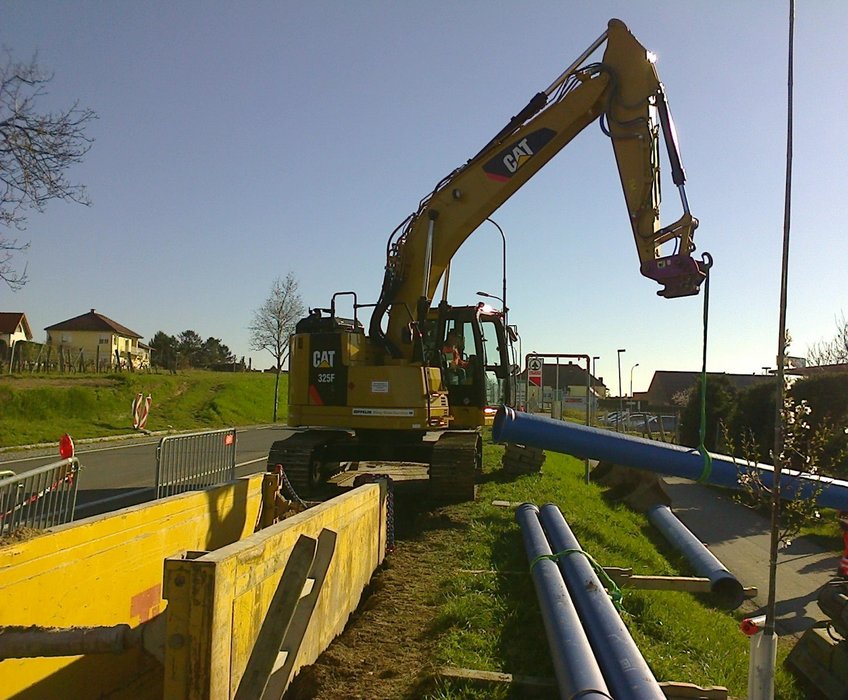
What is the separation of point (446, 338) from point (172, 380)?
94.3ft

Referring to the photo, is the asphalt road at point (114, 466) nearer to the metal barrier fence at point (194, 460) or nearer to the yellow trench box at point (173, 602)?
the metal barrier fence at point (194, 460)

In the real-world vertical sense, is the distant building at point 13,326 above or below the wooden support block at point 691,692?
above

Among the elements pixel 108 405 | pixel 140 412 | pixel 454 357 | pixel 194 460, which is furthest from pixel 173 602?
pixel 108 405

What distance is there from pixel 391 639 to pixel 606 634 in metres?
1.52

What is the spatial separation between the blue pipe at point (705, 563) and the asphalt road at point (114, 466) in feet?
25.0

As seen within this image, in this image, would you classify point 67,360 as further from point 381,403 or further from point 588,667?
point 588,667

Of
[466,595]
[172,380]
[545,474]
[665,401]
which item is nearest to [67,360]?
→ [172,380]

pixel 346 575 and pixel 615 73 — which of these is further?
pixel 615 73

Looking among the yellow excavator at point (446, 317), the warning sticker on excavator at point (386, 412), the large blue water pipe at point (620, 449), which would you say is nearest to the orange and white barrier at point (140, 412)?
the yellow excavator at point (446, 317)

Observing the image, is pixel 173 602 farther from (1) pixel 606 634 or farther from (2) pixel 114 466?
(2) pixel 114 466

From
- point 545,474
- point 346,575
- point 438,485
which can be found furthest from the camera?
point 545,474

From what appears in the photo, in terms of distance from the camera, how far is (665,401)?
2685 inches

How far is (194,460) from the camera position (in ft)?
30.0

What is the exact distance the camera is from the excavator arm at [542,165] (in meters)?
10.4
